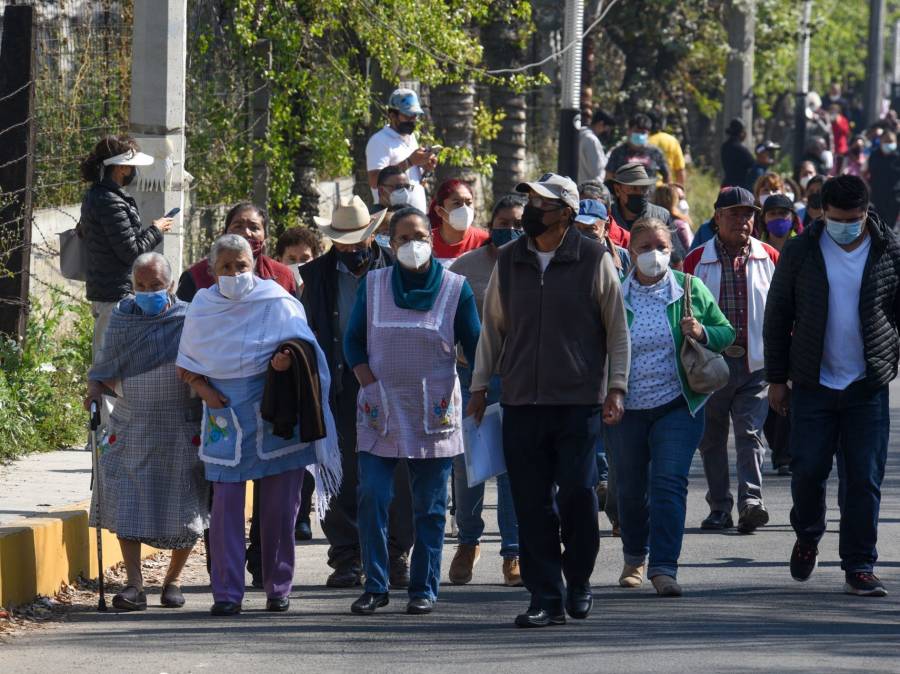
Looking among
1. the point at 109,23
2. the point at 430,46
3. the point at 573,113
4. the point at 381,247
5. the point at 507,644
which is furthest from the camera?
the point at 573,113

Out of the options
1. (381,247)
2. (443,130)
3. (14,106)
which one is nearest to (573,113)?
(443,130)

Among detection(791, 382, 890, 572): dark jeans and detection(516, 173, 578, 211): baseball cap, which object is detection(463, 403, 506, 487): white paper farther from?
detection(791, 382, 890, 572): dark jeans

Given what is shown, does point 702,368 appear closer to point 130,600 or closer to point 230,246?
point 230,246

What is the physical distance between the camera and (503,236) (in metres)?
9.55

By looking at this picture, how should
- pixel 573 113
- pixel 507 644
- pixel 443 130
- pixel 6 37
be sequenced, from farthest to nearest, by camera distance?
1. pixel 443 130
2. pixel 573 113
3. pixel 6 37
4. pixel 507 644

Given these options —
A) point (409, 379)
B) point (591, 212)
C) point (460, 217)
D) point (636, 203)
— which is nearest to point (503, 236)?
point (460, 217)

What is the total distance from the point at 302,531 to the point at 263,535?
206 centimetres

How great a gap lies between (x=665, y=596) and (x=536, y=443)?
1193 mm

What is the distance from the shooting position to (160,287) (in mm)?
8539

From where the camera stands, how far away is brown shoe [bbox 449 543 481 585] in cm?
916

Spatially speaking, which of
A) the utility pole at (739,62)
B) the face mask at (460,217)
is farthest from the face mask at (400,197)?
the utility pole at (739,62)

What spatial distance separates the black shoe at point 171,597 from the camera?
28.2 feet

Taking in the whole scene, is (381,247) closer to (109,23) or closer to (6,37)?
(6,37)

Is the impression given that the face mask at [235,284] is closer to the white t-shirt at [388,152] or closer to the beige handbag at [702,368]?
the beige handbag at [702,368]
